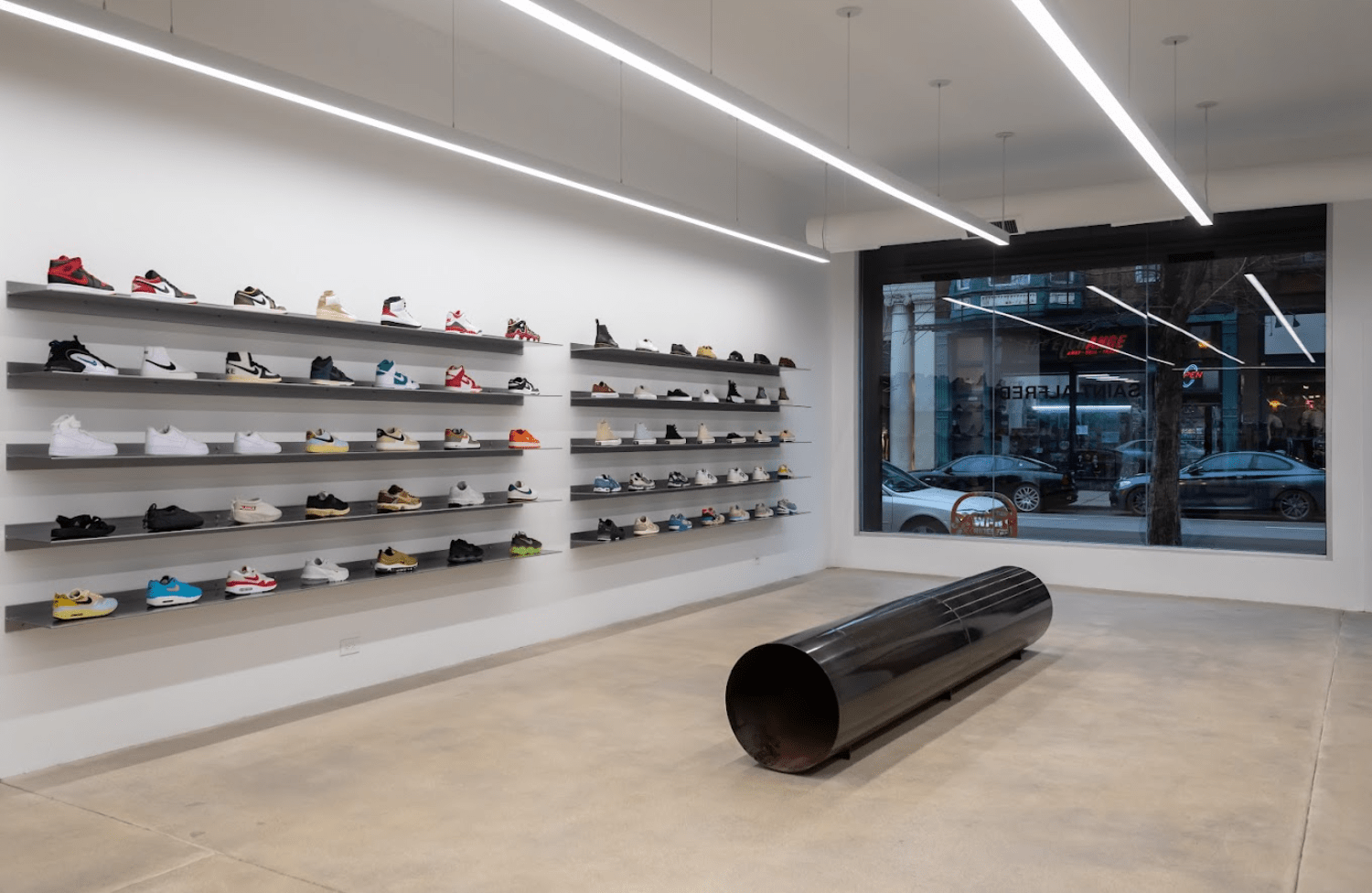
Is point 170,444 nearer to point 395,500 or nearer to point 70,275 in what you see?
point 70,275

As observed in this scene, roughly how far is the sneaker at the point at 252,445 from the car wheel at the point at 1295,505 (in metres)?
7.99

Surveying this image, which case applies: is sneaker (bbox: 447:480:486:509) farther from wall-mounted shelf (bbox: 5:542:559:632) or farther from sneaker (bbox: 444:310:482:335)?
sneaker (bbox: 444:310:482:335)

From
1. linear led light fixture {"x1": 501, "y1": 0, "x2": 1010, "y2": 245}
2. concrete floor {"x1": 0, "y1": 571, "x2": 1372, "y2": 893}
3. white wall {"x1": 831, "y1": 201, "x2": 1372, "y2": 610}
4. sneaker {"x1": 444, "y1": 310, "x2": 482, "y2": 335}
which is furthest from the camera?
white wall {"x1": 831, "y1": 201, "x2": 1372, "y2": 610}

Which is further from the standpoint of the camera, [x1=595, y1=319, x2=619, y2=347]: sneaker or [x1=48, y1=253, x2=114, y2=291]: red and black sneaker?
[x1=595, y1=319, x2=619, y2=347]: sneaker

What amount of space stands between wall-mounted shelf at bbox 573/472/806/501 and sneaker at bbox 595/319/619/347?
1.01 meters

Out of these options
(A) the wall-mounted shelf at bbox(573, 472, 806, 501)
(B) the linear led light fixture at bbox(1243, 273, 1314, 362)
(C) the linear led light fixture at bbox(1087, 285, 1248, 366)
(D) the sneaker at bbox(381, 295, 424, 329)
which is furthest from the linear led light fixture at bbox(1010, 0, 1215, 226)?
(A) the wall-mounted shelf at bbox(573, 472, 806, 501)

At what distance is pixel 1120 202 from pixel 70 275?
7.42 metres

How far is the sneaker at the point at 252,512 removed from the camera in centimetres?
482

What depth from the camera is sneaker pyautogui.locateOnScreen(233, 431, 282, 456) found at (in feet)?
15.9

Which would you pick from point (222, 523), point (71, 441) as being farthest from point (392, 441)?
point (71, 441)

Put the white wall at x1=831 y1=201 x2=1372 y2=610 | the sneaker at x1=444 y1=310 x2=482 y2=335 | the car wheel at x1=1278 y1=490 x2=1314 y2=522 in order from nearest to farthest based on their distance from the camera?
1. the sneaker at x1=444 y1=310 x2=482 y2=335
2. the white wall at x1=831 y1=201 x2=1372 y2=610
3. the car wheel at x1=1278 y1=490 x2=1314 y2=522

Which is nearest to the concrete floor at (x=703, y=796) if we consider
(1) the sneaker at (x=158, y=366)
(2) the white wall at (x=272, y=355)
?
(2) the white wall at (x=272, y=355)

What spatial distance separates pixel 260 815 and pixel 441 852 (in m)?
0.80

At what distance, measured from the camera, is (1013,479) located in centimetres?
1005
